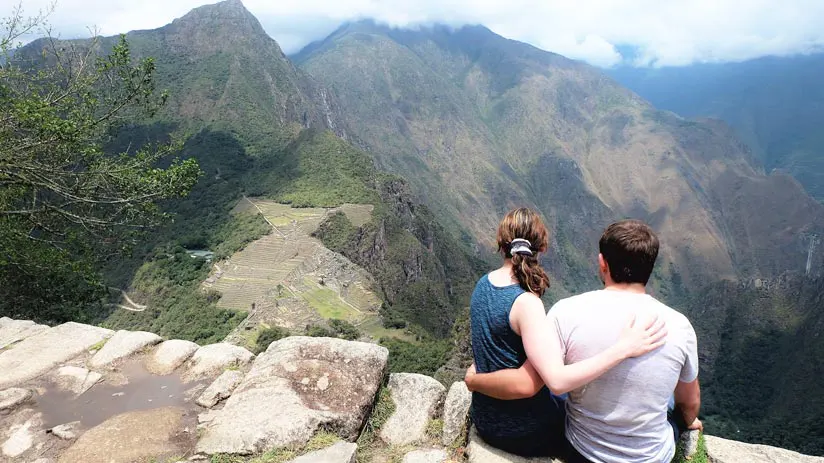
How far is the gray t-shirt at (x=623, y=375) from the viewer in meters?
3.11

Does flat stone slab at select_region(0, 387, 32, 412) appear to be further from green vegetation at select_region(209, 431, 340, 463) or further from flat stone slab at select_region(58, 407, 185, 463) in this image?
green vegetation at select_region(209, 431, 340, 463)

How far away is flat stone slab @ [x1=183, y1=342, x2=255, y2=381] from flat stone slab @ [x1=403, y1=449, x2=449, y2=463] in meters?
2.79

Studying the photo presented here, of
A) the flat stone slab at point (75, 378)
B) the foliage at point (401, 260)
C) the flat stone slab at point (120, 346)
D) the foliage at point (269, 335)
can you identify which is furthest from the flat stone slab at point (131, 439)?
the foliage at point (401, 260)

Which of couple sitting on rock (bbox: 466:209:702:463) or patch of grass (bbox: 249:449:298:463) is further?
patch of grass (bbox: 249:449:298:463)

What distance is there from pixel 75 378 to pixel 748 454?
24.8ft

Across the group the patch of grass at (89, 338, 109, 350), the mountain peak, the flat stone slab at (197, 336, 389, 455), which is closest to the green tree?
the patch of grass at (89, 338, 109, 350)

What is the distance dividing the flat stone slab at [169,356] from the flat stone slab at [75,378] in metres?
0.62

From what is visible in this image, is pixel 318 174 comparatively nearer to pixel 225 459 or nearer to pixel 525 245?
pixel 225 459

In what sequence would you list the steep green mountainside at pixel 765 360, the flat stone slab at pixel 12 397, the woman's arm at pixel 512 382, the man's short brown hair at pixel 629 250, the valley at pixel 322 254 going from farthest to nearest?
the steep green mountainside at pixel 765 360 < the valley at pixel 322 254 < the flat stone slab at pixel 12 397 < the woman's arm at pixel 512 382 < the man's short brown hair at pixel 629 250

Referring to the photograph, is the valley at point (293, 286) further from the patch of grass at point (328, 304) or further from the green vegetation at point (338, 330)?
the green vegetation at point (338, 330)

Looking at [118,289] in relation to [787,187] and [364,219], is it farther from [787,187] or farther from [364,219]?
[787,187]

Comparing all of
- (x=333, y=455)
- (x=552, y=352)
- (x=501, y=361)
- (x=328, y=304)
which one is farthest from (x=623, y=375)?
(x=328, y=304)

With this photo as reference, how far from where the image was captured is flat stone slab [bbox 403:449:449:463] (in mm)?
4262

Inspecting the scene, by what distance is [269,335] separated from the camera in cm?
3325
